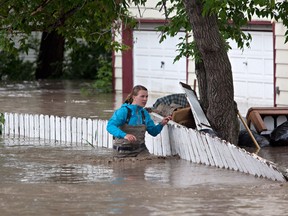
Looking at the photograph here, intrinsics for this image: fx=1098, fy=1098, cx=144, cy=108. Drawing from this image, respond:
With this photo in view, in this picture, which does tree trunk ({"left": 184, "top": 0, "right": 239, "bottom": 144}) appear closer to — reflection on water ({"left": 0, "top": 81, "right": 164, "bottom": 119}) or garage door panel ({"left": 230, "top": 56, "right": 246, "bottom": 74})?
reflection on water ({"left": 0, "top": 81, "right": 164, "bottom": 119})

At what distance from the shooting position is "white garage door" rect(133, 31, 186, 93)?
29359 millimetres

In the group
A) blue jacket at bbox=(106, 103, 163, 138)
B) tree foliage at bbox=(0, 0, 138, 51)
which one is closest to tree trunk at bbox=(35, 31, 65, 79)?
tree foliage at bbox=(0, 0, 138, 51)

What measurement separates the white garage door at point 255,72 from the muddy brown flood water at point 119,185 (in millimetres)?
7585

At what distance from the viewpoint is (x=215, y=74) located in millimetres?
16906

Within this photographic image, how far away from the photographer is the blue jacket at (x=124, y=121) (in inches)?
578

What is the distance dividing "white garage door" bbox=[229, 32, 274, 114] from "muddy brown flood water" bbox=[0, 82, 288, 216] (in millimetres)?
7585

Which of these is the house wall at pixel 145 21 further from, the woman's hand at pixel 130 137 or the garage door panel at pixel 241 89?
the woman's hand at pixel 130 137

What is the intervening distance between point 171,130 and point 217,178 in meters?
2.65

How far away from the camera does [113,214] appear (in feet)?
36.6

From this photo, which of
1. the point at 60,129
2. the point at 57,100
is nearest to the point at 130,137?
the point at 60,129

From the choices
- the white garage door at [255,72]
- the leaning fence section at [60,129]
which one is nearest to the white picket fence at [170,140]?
the leaning fence section at [60,129]

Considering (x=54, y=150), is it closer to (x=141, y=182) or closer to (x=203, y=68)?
(x=203, y=68)

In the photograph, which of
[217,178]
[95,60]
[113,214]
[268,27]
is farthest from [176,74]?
[113,214]

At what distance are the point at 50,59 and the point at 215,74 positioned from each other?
70.8 feet
